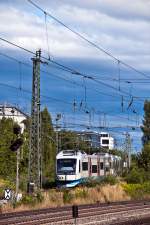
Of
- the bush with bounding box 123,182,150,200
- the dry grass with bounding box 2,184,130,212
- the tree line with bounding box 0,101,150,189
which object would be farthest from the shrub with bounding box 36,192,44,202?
the bush with bounding box 123,182,150,200

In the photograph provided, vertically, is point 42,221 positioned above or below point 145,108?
below

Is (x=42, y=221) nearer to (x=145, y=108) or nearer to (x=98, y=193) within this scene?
(x=98, y=193)

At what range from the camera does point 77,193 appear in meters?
49.4

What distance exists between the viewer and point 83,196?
4941cm

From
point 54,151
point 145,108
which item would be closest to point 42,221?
point 54,151

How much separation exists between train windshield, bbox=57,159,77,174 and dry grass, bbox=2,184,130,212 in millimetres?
3888

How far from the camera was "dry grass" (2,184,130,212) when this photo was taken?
137 feet

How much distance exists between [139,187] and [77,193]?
12.2m

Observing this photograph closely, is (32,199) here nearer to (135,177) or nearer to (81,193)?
(81,193)

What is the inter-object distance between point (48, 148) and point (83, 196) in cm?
3857

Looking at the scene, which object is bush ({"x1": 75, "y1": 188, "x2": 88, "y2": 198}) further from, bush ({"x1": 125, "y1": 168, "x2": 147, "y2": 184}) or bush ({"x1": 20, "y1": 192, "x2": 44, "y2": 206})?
bush ({"x1": 125, "y1": 168, "x2": 147, "y2": 184})

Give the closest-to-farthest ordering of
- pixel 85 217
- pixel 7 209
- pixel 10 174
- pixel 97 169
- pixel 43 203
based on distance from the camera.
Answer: pixel 85 217
pixel 7 209
pixel 43 203
pixel 97 169
pixel 10 174

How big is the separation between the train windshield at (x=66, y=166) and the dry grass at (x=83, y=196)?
389cm

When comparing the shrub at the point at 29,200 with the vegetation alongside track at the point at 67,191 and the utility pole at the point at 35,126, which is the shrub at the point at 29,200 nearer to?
the vegetation alongside track at the point at 67,191
